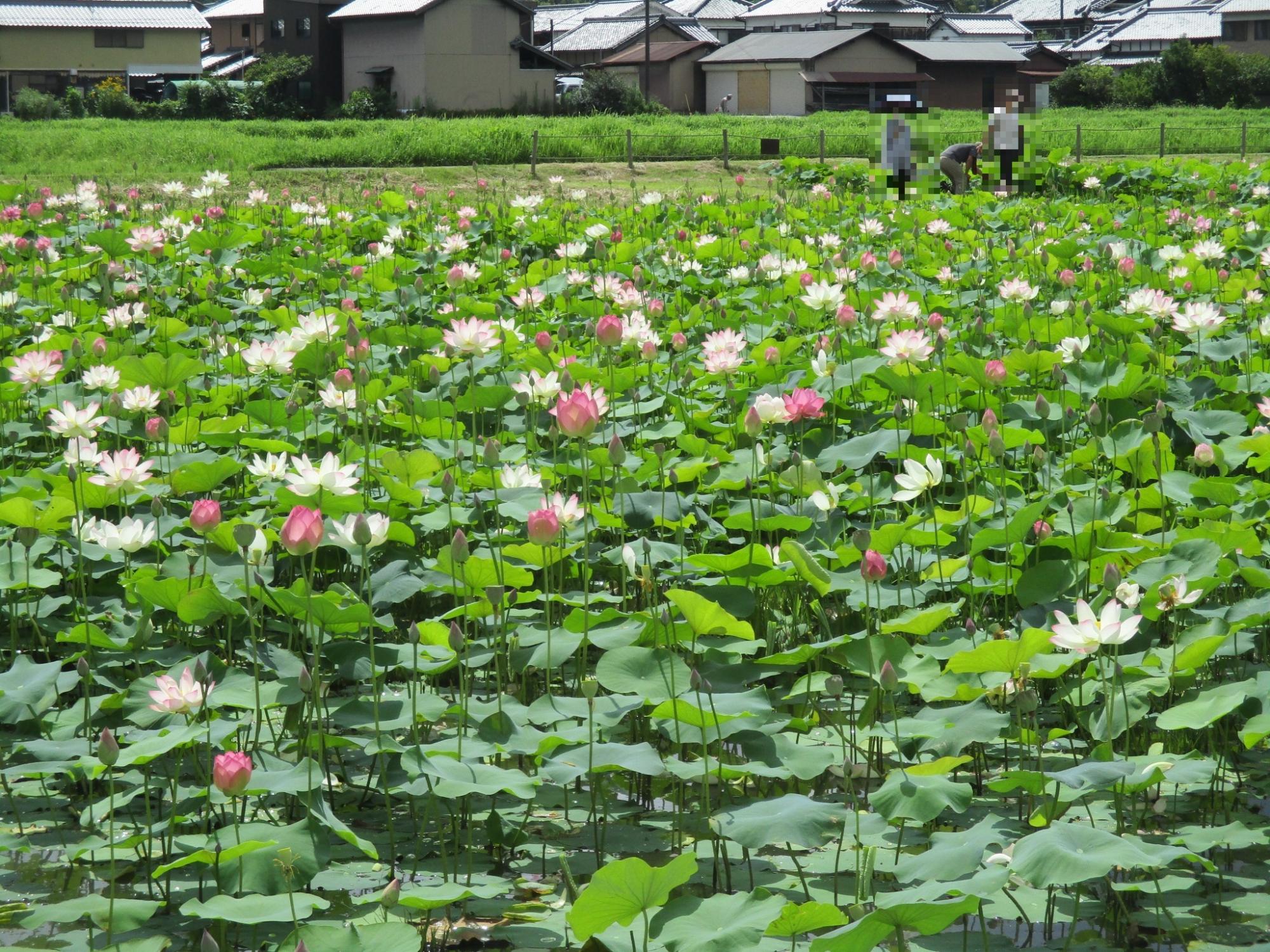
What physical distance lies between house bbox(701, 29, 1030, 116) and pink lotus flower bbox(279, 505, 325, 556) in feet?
108

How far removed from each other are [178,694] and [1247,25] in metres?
47.0

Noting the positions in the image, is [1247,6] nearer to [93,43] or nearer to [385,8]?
[385,8]

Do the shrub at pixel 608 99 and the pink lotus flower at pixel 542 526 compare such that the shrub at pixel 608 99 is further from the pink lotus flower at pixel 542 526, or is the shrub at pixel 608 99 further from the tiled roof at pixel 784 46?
the pink lotus flower at pixel 542 526

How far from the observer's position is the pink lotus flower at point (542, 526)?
212 cm

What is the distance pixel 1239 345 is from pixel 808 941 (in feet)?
10.5

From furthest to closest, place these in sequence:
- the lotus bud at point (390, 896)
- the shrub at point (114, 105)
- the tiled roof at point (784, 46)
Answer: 1. the tiled roof at point (784, 46)
2. the shrub at point (114, 105)
3. the lotus bud at point (390, 896)

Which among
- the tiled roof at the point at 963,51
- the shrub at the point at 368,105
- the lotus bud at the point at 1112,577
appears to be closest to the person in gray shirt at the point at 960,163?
the lotus bud at the point at 1112,577

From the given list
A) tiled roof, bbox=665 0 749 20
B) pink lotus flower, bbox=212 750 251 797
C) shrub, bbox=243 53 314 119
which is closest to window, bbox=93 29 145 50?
shrub, bbox=243 53 314 119

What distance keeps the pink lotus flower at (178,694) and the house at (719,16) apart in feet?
147

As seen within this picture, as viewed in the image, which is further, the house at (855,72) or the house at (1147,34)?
the house at (1147,34)

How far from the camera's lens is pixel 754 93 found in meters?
34.8

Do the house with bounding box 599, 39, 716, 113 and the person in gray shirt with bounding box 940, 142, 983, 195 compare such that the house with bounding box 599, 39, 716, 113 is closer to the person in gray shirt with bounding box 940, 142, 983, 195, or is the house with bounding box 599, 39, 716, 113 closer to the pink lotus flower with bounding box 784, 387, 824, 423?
the person in gray shirt with bounding box 940, 142, 983, 195

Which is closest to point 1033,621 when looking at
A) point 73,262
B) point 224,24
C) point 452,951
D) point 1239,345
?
point 452,951

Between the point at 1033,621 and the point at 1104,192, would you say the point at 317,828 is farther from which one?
the point at 1104,192
